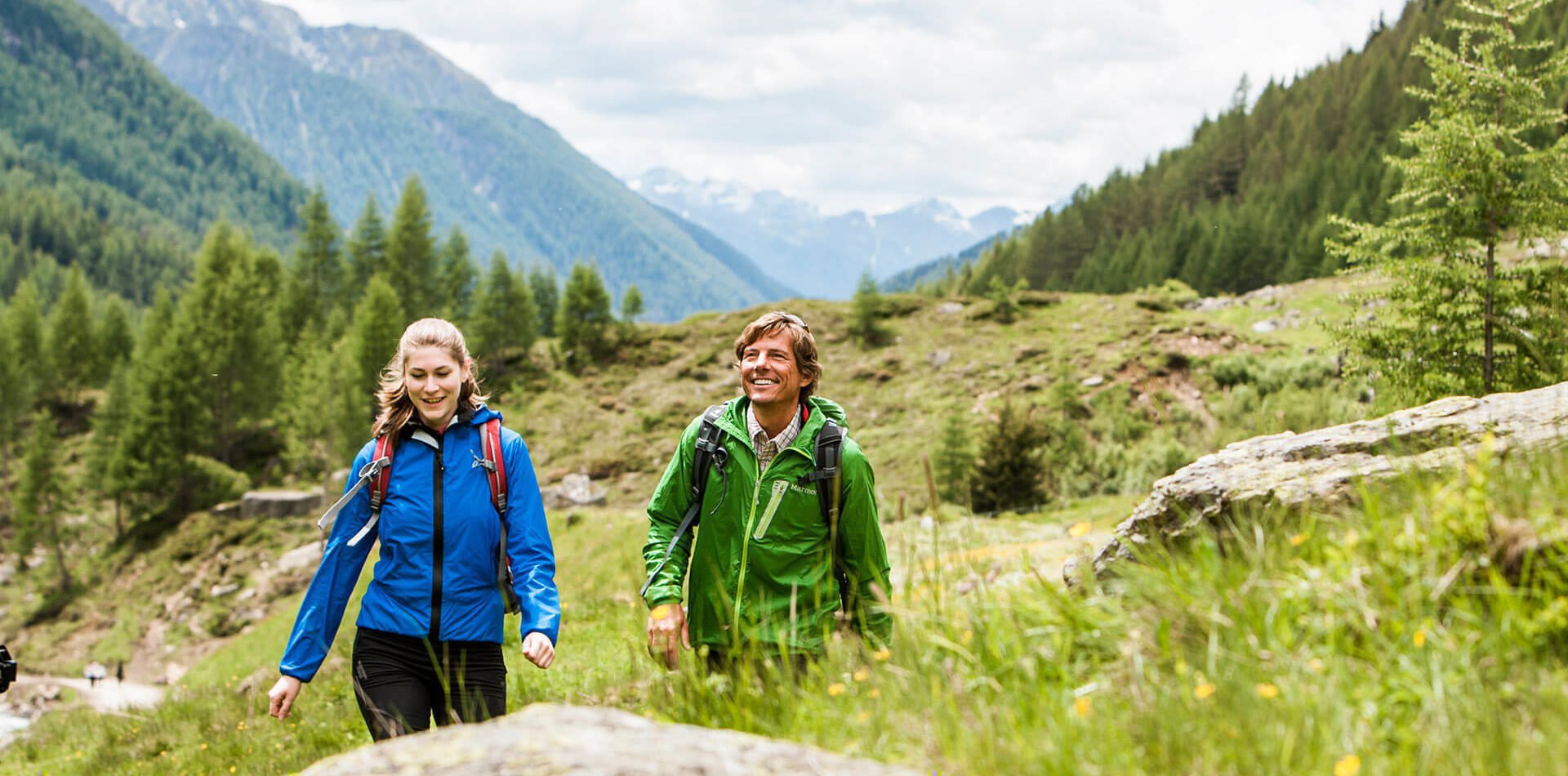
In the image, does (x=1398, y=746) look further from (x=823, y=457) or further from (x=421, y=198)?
(x=421, y=198)

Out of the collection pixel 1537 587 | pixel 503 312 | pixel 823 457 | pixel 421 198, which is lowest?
pixel 1537 587

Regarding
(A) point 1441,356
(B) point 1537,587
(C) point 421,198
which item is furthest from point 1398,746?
(C) point 421,198

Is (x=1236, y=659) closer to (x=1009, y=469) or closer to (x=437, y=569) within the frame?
(x=437, y=569)

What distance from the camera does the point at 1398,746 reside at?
192 centimetres

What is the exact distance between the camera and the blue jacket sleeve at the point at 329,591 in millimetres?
4035

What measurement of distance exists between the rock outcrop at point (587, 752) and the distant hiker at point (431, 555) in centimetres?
164

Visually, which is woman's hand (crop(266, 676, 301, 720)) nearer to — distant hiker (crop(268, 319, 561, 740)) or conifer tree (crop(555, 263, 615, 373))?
distant hiker (crop(268, 319, 561, 740))

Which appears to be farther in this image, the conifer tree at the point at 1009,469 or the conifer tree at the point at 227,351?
the conifer tree at the point at 227,351

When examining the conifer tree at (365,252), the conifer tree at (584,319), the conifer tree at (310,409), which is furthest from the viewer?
the conifer tree at (365,252)

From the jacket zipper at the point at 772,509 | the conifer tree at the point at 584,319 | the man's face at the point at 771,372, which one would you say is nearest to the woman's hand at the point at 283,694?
the jacket zipper at the point at 772,509

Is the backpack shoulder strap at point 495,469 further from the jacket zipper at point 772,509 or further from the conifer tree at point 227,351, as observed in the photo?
the conifer tree at point 227,351

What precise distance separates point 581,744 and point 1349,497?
2.71 meters

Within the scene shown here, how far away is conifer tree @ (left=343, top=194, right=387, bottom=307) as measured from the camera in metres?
67.8

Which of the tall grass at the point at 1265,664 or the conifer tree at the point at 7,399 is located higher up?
the conifer tree at the point at 7,399
